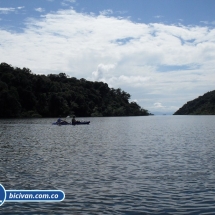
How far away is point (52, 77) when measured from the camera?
197375mm

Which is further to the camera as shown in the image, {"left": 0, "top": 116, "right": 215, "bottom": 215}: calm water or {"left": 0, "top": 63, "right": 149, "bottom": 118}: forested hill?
{"left": 0, "top": 63, "right": 149, "bottom": 118}: forested hill

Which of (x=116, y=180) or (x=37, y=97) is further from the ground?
(x=37, y=97)

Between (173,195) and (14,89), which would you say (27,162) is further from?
(14,89)

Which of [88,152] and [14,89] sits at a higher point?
[14,89]

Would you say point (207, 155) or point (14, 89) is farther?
point (14, 89)

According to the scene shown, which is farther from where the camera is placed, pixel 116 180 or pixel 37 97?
pixel 37 97

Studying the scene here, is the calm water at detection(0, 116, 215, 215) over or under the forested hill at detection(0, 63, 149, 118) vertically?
under

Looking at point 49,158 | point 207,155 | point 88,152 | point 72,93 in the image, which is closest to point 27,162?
point 49,158

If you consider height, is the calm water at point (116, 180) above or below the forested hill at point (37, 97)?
below

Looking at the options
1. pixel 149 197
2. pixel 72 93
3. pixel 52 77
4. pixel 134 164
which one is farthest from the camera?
pixel 52 77

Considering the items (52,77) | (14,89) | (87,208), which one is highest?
(52,77)

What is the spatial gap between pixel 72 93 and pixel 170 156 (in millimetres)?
150238

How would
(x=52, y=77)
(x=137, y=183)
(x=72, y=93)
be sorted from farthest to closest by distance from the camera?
(x=52, y=77) < (x=72, y=93) < (x=137, y=183)

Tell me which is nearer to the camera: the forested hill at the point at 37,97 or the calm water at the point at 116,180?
the calm water at the point at 116,180
